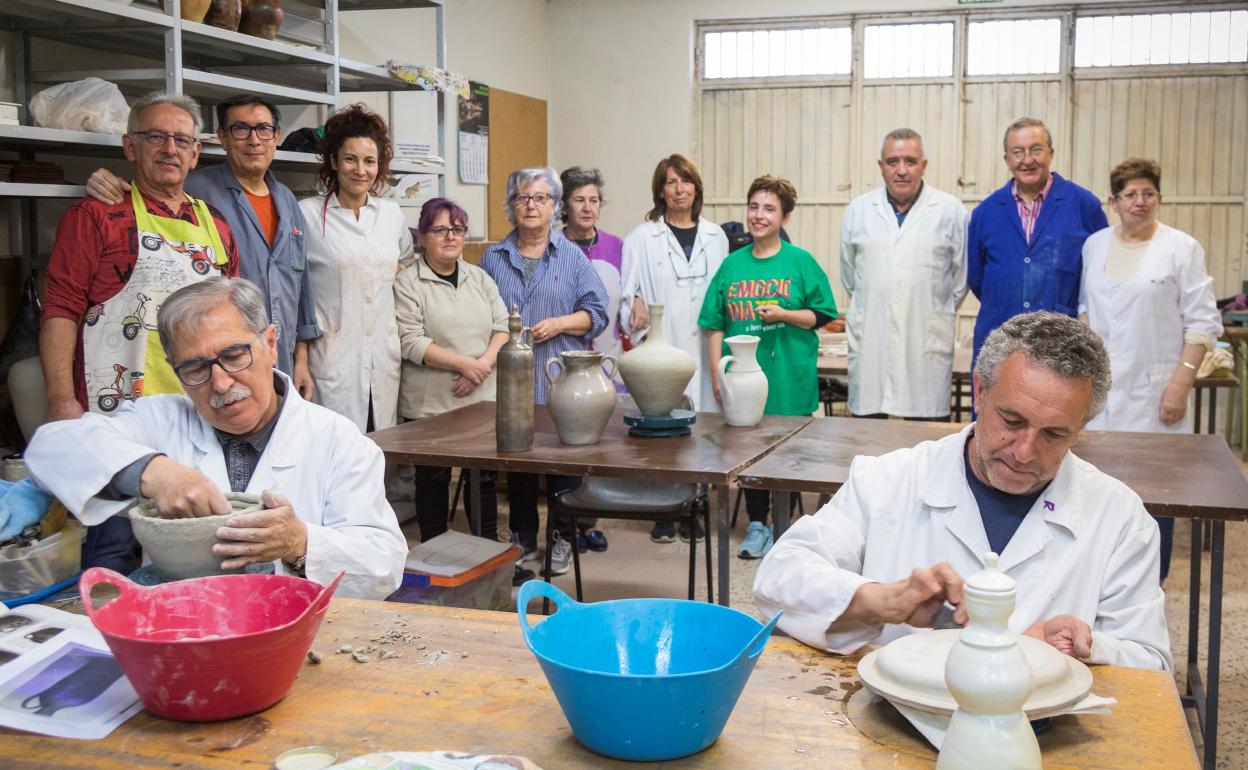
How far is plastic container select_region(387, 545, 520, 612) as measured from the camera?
2.72 metres

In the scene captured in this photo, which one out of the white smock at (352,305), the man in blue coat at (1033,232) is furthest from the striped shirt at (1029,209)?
the white smock at (352,305)

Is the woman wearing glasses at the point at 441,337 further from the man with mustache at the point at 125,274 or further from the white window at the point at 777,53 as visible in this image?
the white window at the point at 777,53

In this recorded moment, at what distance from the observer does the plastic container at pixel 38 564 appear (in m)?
1.70

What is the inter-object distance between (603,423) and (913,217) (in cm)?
187

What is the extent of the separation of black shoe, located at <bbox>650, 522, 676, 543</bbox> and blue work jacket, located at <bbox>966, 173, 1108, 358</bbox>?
154 cm

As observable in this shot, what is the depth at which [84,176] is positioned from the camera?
3.83 m

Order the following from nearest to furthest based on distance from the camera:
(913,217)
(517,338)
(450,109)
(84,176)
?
(517,338) < (84,176) < (913,217) < (450,109)

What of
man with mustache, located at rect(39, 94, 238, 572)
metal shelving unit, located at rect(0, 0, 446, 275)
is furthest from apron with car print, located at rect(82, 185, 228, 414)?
metal shelving unit, located at rect(0, 0, 446, 275)

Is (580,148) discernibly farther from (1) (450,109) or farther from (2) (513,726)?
(2) (513,726)

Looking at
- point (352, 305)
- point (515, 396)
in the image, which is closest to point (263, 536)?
point (515, 396)

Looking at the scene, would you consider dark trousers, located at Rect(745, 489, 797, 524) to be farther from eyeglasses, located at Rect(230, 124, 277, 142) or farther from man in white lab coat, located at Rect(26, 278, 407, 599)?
man in white lab coat, located at Rect(26, 278, 407, 599)

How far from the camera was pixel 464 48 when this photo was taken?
6.88 m

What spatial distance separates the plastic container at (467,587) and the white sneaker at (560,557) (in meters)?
1.26

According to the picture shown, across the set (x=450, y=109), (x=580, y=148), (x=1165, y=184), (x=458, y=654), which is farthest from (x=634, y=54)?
(x=458, y=654)
